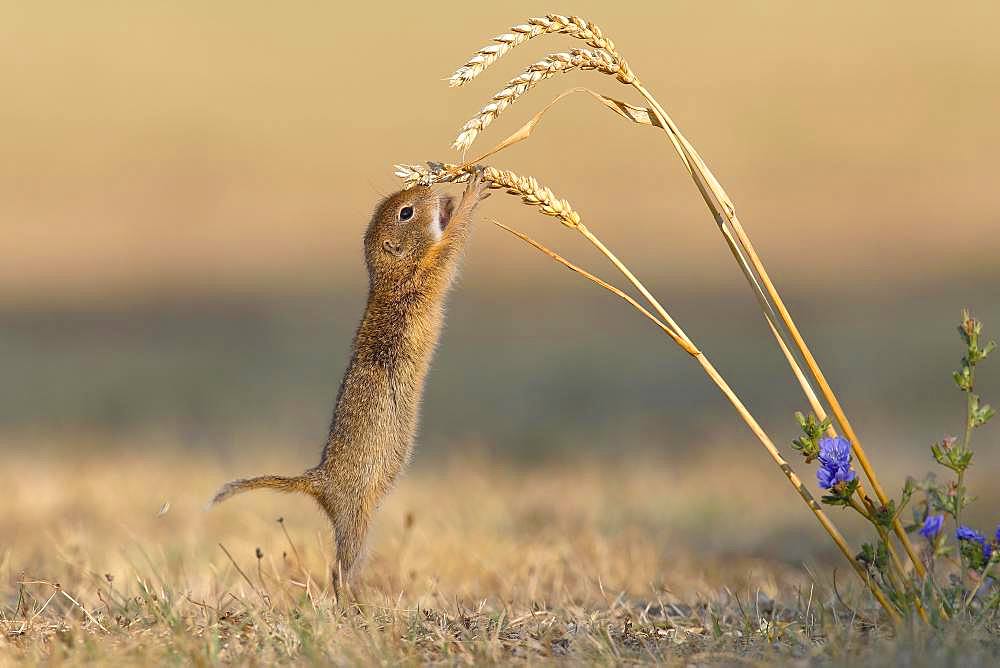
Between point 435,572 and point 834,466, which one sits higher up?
point 834,466

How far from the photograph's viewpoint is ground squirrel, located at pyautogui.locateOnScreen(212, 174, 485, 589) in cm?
491

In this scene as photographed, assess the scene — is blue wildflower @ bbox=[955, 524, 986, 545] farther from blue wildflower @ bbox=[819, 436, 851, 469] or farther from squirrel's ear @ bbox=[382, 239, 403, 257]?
squirrel's ear @ bbox=[382, 239, 403, 257]

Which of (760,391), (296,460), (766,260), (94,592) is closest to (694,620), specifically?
(94,592)

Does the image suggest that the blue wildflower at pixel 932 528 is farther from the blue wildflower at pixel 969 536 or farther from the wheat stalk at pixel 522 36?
the wheat stalk at pixel 522 36

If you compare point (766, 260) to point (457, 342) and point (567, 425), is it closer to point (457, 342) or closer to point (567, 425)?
point (457, 342)

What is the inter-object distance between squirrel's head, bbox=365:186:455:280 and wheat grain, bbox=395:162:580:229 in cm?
106

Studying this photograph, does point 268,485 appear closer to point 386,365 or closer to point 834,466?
point 386,365

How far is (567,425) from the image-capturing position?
36.0 feet

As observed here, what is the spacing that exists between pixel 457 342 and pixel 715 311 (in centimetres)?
296

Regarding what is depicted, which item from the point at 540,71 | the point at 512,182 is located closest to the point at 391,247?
the point at 512,182

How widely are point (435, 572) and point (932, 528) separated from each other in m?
2.64

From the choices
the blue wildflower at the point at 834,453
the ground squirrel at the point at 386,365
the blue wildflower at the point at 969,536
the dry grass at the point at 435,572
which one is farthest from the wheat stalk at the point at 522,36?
the blue wildflower at the point at 969,536

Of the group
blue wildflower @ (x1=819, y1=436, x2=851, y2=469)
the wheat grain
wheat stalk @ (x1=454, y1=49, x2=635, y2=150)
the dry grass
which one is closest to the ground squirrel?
the dry grass

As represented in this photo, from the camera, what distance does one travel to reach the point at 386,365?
5.04 metres
